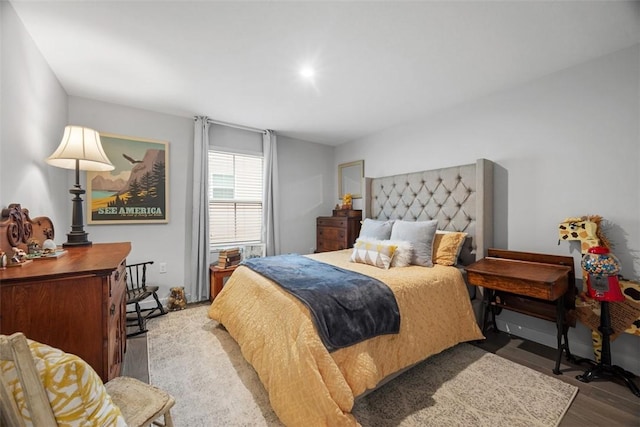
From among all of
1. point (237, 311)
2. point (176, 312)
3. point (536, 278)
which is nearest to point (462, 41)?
point (536, 278)

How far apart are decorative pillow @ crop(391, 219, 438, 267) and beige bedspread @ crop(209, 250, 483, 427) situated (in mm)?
116

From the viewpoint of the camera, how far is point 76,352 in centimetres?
113

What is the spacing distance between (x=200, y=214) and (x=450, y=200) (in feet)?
10.4

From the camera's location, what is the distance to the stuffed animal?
3.26 metres

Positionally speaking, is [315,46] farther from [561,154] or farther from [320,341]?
[561,154]

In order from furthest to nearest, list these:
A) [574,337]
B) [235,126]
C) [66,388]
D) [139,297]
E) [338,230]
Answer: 1. [338,230]
2. [235,126]
3. [139,297]
4. [574,337]
5. [66,388]

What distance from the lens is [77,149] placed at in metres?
1.92

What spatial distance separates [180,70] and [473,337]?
3543 mm

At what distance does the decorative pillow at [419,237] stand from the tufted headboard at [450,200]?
42 cm

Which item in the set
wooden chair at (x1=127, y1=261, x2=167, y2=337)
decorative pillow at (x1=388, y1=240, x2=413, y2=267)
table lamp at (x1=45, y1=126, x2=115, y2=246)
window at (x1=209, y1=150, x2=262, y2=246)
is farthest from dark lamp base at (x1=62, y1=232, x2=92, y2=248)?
decorative pillow at (x1=388, y1=240, x2=413, y2=267)

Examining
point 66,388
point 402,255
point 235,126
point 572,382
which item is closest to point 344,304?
point 402,255

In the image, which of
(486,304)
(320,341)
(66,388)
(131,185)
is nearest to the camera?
(66,388)

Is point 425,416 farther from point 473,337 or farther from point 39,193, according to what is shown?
point 39,193

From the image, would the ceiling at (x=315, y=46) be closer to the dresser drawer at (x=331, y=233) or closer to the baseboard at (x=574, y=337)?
the dresser drawer at (x=331, y=233)
